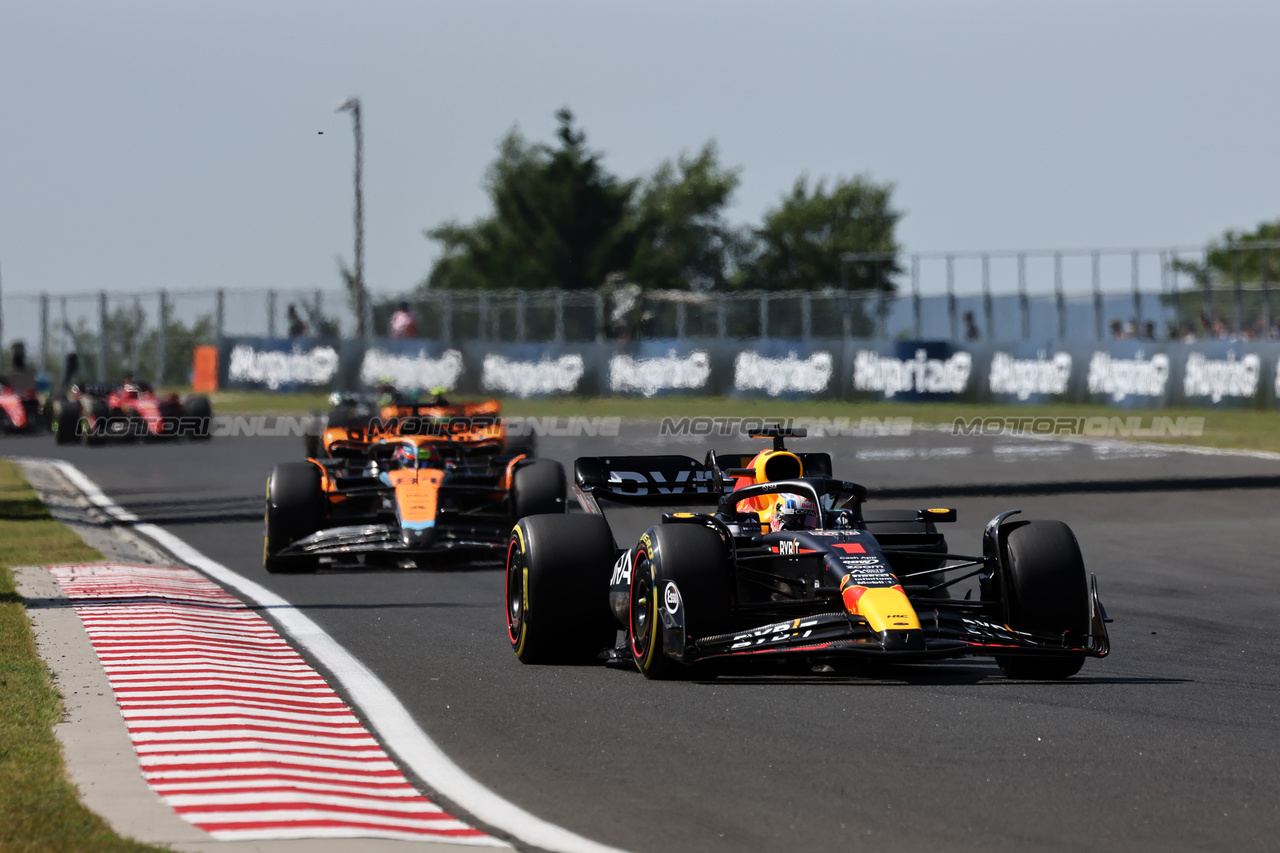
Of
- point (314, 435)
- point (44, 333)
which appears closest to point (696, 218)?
point (44, 333)

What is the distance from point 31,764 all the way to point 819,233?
86.0m

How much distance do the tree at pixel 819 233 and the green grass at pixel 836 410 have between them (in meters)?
50.8

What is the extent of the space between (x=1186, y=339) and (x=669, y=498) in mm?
28349

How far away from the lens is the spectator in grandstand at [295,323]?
4359 centimetres

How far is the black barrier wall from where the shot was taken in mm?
31359

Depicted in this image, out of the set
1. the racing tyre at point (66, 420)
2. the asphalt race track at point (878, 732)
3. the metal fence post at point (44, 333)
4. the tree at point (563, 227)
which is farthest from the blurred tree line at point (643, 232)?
the asphalt race track at point (878, 732)

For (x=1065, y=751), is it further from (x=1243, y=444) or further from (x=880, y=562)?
(x=1243, y=444)

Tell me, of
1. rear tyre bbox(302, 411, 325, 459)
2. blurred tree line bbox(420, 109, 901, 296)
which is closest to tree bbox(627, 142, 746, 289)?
blurred tree line bbox(420, 109, 901, 296)

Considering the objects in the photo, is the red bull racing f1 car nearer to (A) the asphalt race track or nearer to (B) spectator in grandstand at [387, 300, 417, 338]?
(A) the asphalt race track

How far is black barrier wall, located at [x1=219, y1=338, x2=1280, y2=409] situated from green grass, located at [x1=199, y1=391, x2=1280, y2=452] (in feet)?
1.05

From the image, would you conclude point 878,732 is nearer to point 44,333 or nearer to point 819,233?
point 44,333

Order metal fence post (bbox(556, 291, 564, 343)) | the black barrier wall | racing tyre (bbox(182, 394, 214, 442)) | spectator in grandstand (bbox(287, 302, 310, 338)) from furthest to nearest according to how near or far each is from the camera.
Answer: spectator in grandstand (bbox(287, 302, 310, 338)) < metal fence post (bbox(556, 291, 564, 343)) < the black barrier wall < racing tyre (bbox(182, 394, 214, 442))

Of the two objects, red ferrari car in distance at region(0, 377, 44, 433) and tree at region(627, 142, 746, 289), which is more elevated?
tree at region(627, 142, 746, 289)

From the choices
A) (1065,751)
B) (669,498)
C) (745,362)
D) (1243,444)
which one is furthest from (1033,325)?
(1065,751)
